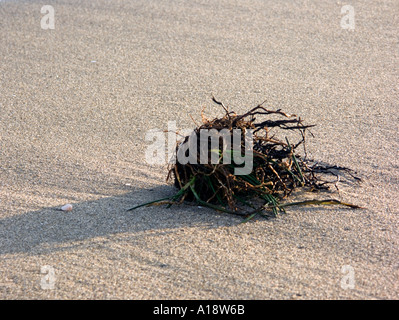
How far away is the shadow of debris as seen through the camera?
2.36m

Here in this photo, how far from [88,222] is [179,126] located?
1.18 metres

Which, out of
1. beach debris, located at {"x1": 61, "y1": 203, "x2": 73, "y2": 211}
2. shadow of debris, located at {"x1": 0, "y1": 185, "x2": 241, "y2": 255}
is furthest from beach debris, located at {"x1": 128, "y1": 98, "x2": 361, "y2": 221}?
beach debris, located at {"x1": 61, "y1": 203, "x2": 73, "y2": 211}

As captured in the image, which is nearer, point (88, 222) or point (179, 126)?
Answer: point (88, 222)

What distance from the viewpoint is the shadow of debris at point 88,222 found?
2359 millimetres

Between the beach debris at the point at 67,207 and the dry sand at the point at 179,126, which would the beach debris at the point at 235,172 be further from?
the beach debris at the point at 67,207

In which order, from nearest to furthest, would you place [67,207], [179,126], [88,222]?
[88,222]
[67,207]
[179,126]

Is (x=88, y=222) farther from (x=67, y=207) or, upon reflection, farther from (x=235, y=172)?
(x=235, y=172)

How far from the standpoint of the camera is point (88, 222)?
2488mm

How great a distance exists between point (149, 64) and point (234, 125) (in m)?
1.90

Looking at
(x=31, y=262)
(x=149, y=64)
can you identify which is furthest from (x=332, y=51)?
(x=31, y=262)

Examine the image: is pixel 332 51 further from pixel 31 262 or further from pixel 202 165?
pixel 31 262

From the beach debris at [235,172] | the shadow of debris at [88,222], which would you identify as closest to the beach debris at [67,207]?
the shadow of debris at [88,222]

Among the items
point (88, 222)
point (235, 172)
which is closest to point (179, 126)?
point (235, 172)

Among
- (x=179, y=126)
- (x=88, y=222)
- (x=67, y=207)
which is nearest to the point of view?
(x=88, y=222)
